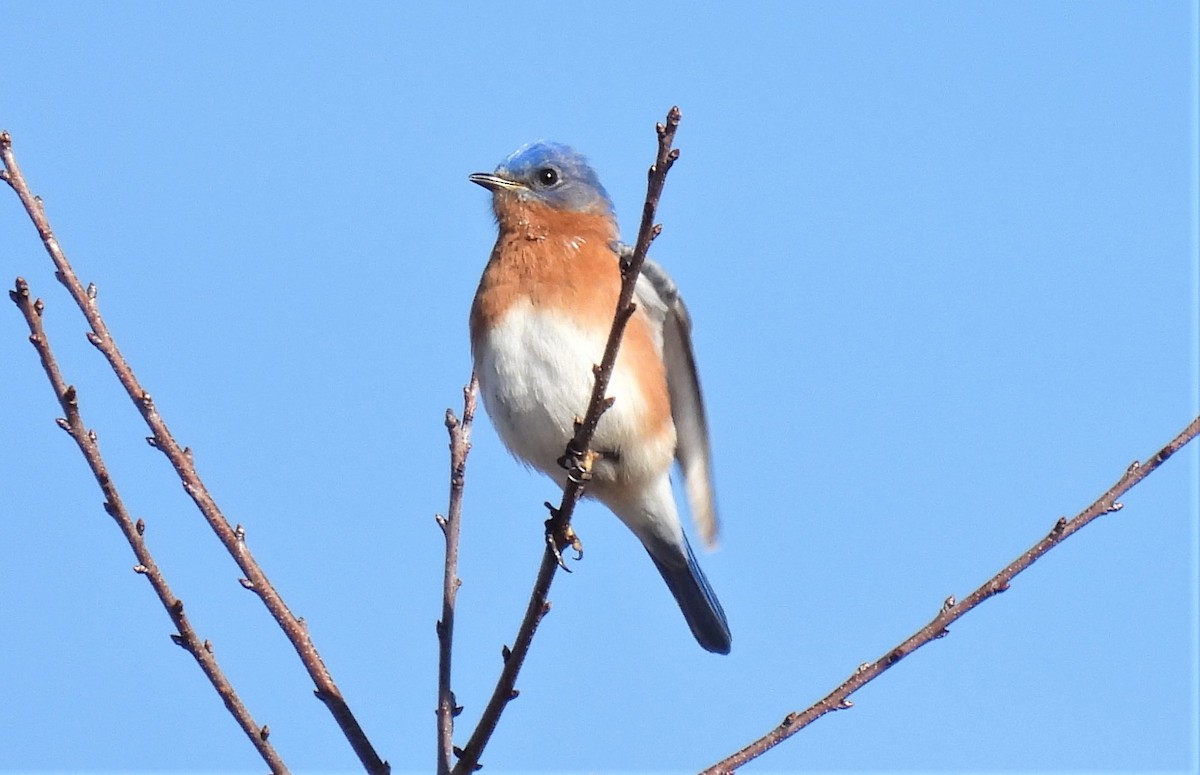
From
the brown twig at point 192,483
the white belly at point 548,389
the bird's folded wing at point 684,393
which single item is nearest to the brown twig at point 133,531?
the brown twig at point 192,483

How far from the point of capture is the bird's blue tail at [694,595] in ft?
23.6

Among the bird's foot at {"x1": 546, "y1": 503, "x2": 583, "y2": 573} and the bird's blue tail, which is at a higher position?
the bird's blue tail

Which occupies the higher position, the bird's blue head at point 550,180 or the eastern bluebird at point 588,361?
the bird's blue head at point 550,180

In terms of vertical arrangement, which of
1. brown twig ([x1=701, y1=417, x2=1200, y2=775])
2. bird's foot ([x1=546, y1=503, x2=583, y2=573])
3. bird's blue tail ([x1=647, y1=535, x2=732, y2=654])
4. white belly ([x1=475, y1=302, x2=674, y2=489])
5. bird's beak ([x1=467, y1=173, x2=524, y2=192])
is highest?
bird's beak ([x1=467, y1=173, x2=524, y2=192])

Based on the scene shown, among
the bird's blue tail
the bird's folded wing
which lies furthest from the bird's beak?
the bird's blue tail

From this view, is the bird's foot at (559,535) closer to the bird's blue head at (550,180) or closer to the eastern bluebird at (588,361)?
the eastern bluebird at (588,361)

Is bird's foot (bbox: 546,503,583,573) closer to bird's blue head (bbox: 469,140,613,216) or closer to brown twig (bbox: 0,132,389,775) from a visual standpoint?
brown twig (bbox: 0,132,389,775)

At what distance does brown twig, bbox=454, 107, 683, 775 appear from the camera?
3.59 m

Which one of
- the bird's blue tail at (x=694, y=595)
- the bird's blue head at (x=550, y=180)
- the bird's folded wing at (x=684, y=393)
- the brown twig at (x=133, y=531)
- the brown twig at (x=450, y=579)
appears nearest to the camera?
the brown twig at (x=133, y=531)

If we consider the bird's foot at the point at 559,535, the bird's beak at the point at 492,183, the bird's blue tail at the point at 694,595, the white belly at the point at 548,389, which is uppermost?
the bird's beak at the point at 492,183

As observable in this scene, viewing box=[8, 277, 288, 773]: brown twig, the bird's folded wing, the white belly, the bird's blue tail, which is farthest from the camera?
the bird's blue tail

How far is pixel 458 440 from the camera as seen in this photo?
16.3 ft

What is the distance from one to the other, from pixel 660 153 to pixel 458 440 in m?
1.76

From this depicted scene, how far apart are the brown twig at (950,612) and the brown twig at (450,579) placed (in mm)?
929
